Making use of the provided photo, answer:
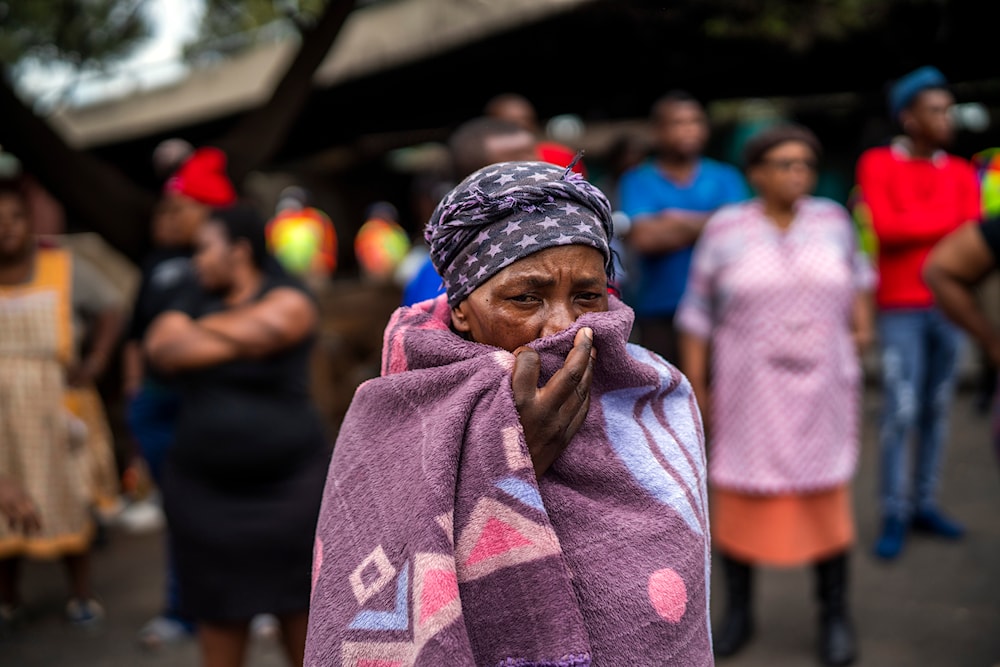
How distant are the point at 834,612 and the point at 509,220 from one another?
315cm

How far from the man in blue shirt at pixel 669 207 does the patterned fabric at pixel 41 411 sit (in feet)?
10.2

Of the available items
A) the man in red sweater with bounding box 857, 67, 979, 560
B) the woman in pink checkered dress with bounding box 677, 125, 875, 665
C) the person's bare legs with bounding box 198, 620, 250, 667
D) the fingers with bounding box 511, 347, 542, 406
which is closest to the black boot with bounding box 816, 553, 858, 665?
the woman in pink checkered dress with bounding box 677, 125, 875, 665

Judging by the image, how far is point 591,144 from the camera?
29.9 ft

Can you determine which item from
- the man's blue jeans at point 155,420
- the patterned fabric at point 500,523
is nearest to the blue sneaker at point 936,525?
the man's blue jeans at point 155,420

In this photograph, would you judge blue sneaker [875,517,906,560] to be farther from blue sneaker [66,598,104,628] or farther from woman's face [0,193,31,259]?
woman's face [0,193,31,259]

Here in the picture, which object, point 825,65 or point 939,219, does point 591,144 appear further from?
point 939,219

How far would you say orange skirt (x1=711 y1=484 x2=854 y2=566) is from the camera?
12.8ft

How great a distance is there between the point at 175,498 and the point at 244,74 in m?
10.0

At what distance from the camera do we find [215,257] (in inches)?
126

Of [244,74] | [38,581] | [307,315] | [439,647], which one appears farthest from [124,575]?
[244,74]

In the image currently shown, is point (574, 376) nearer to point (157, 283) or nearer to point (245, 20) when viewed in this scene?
point (157, 283)

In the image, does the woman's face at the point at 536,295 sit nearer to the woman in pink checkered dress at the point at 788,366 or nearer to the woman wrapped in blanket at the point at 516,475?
the woman wrapped in blanket at the point at 516,475

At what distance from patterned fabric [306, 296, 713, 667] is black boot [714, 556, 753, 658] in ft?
8.63

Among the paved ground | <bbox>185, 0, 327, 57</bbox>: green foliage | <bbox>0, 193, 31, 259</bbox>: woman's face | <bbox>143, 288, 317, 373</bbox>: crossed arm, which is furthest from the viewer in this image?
<bbox>185, 0, 327, 57</bbox>: green foliage
